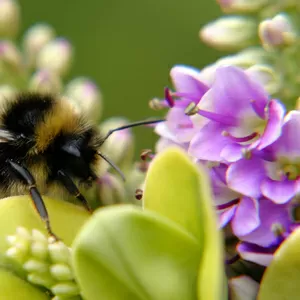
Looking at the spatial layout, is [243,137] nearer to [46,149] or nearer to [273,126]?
[273,126]

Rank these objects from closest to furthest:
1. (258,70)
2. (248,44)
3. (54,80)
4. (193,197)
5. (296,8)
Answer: (193,197) → (258,70) → (296,8) → (248,44) → (54,80)

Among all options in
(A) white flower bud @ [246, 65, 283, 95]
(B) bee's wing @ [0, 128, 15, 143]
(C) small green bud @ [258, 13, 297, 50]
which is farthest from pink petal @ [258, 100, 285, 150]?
(B) bee's wing @ [0, 128, 15, 143]

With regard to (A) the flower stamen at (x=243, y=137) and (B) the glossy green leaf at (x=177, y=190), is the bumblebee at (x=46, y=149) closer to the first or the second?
(A) the flower stamen at (x=243, y=137)

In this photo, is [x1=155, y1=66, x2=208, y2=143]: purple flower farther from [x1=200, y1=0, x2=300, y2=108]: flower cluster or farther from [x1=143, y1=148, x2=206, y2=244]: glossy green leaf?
[x1=143, y1=148, x2=206, y2=244]: glossy green leaf

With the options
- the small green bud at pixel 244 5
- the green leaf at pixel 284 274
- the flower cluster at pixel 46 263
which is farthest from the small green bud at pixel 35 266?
the small green bud at pixel 244 5

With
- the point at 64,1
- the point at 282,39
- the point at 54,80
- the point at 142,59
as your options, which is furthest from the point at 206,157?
the point at 64,1

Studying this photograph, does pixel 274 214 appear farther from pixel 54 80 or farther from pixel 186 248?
pixel 54 80

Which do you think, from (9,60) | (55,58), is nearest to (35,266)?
(9,60)
